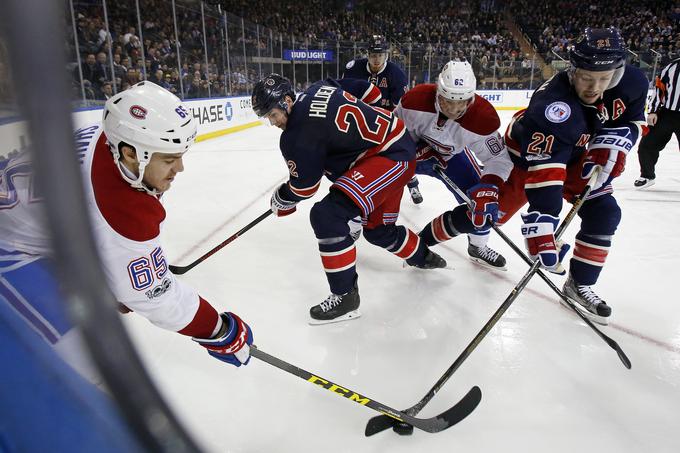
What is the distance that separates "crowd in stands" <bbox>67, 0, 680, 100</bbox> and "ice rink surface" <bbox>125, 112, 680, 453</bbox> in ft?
3.51

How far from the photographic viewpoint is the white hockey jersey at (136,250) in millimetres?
1012

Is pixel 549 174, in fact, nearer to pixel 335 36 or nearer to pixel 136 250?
pixel 136 250

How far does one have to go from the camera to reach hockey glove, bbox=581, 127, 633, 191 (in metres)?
1.82

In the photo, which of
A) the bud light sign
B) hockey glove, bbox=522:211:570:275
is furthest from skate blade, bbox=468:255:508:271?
the bud light sign

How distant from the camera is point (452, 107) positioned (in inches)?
84.7

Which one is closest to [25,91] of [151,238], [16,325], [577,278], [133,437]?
[133,437]

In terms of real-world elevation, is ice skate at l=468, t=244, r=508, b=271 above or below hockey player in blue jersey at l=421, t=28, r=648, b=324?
below

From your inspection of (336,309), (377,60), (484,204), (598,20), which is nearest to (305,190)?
(336,309)

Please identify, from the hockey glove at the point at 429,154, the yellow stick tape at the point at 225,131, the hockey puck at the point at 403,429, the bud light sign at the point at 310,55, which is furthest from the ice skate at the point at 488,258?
the bud light sign at the point at 310,55

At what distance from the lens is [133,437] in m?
0.23

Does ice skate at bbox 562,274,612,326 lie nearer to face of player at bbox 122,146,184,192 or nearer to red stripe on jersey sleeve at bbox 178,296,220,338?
red stripe on jersey sleeve at bbox 178,296,220,338

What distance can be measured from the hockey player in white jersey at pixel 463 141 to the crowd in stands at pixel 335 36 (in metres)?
1.59

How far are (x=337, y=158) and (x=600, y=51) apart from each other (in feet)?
3.47

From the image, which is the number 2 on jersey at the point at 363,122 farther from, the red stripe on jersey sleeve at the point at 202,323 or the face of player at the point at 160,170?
the red stripe on jersey sleeve at the point at 202,323
